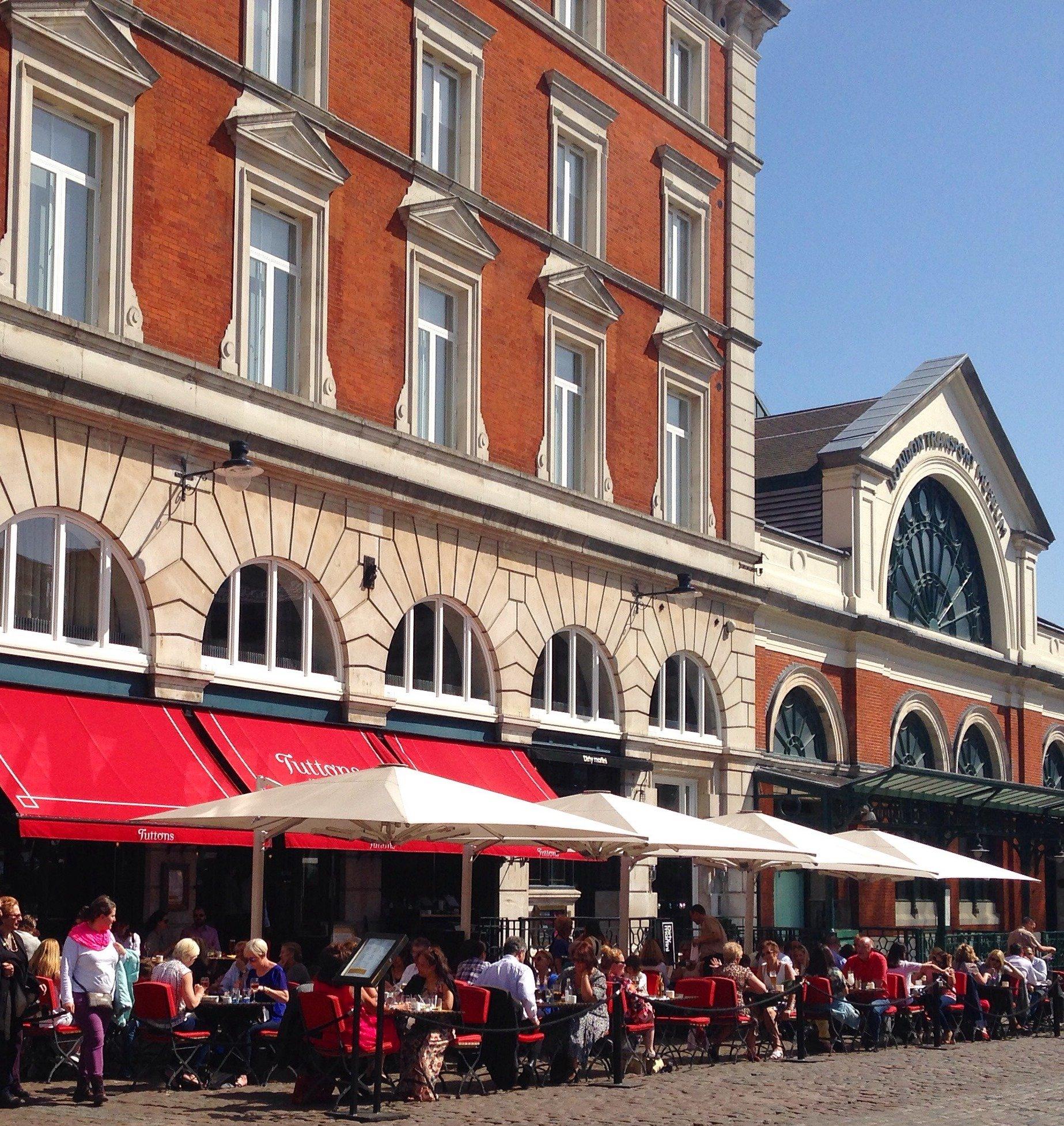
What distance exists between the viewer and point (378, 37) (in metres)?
23.0

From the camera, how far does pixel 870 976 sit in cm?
2200

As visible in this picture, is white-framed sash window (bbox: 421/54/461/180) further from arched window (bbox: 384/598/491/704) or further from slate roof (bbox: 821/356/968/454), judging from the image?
slate roof (bbox: 821/356/968/454)

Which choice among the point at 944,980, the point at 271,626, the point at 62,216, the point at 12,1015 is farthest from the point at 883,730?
the point at 12,1015

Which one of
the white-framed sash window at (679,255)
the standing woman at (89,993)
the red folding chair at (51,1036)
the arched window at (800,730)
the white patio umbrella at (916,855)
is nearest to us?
the standing woman at (89,993)

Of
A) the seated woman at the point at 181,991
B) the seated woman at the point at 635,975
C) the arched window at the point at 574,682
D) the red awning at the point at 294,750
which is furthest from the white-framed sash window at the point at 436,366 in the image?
the seated woman at the point at 181,991

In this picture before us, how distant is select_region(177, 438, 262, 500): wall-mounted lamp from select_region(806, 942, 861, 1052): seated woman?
866 cm

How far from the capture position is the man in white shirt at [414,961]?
1592 centimetres

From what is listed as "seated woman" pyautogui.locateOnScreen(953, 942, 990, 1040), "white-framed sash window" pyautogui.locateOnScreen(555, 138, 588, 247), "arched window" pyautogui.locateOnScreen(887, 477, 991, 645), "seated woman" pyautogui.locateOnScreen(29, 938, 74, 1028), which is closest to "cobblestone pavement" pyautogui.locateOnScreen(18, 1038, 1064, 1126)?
"seated woman" pyautogui.locateOnScreen(29, 938, 74, 1028)

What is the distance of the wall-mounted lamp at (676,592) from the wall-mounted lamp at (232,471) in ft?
28.7

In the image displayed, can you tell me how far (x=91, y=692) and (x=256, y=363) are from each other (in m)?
4.80

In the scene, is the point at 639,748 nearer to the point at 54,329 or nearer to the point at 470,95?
the point at 470,95

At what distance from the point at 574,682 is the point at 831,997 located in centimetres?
684

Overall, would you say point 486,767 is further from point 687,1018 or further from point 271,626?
point 687,1018

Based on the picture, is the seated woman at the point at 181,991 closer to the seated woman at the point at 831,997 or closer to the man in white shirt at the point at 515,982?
the man in white shirt at the point at 515,982
